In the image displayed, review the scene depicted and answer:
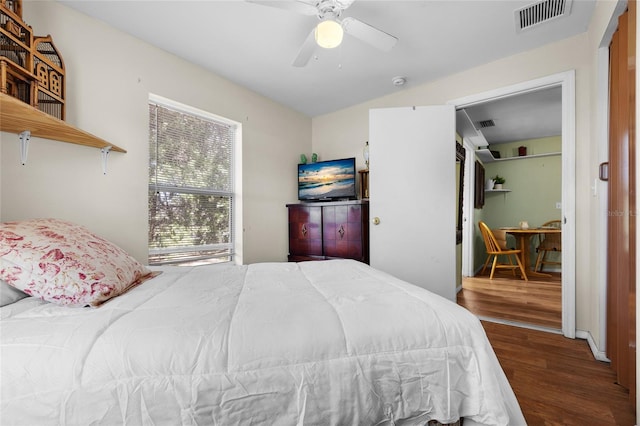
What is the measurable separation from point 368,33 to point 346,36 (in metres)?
0.50

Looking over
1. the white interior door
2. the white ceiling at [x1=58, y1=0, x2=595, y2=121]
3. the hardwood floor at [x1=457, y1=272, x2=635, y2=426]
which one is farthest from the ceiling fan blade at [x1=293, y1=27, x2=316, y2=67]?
the hardwood floor at [x1=457, y1=272, x2=635, y2=426]

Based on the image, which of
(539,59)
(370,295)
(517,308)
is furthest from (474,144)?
(370,295)

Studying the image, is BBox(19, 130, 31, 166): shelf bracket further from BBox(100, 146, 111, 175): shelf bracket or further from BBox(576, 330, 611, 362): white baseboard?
BBox(576, 330, 611, 362): white baseboard

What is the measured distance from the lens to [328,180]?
3516 millimetres

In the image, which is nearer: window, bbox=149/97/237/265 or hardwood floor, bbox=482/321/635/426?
hardwood floor, bbox=482/321/635/426

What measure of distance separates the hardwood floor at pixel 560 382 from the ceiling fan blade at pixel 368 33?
88.4 inches

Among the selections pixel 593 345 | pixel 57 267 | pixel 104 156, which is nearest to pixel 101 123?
pixel 104 156

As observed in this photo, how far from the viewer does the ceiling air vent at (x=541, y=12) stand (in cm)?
193

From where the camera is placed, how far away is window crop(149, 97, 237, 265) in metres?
2.49

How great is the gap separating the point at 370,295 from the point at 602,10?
93.8 inches

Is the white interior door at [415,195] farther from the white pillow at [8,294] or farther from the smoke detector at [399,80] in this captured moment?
the white pillow at [8,294]

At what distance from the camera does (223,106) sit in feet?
9.57

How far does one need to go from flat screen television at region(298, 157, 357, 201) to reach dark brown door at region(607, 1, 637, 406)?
2.15 metres

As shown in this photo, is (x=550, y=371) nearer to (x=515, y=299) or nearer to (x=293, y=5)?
(x=515, y=299)
